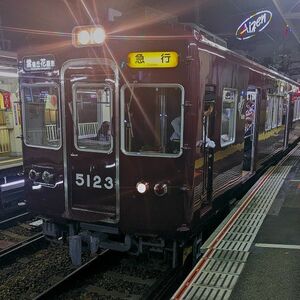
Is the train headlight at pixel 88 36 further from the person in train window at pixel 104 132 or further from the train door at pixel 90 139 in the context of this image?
the person in train window at pixel 104 132

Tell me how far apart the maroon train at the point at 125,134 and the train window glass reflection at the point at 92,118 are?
0.5 inches

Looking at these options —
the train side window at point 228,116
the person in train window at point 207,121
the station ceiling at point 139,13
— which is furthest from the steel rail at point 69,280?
the station ceiling at point 139,13

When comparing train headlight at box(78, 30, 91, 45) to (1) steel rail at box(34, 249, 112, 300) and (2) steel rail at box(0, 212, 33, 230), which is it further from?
(2) steel rail at box(0, 212, 33, 230)

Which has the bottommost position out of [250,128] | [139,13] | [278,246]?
[278,246]

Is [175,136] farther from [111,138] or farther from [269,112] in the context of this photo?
[269,112]

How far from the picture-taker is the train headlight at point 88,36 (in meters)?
4.40

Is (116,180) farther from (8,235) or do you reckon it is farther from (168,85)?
(8,235)

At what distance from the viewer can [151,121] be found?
4.52m

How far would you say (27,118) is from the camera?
5125 mm

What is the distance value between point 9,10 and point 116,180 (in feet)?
27.5

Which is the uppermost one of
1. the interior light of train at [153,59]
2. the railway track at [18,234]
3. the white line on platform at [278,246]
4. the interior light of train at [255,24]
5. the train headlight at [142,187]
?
the interior light of train at [255,24]

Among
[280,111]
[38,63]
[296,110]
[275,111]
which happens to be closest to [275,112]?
[275,111]

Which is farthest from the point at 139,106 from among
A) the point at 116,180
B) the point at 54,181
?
the point at 54,181

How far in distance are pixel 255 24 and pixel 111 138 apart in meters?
8.90
